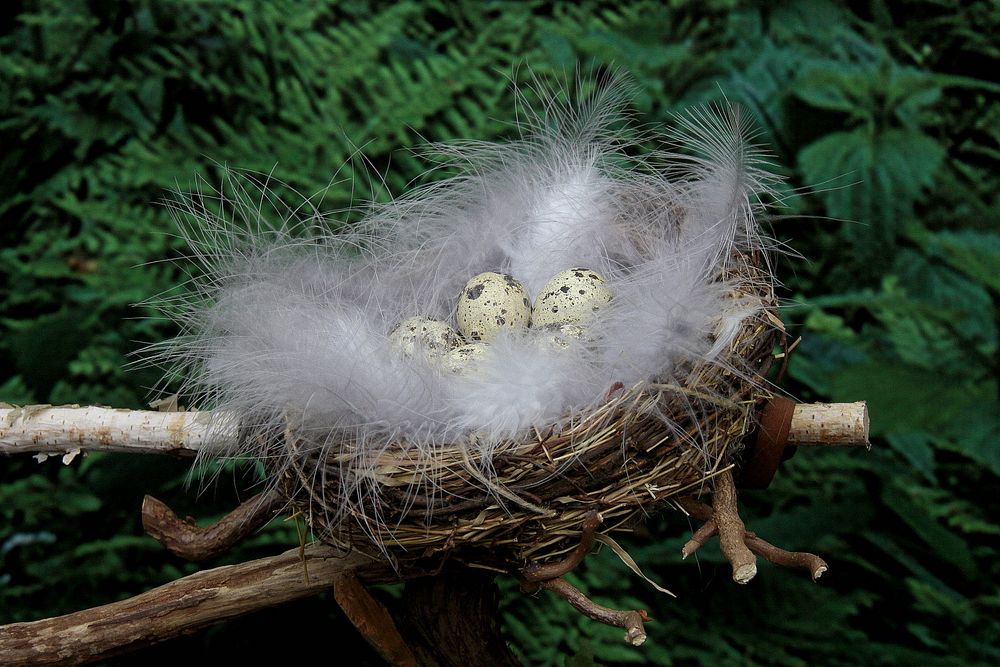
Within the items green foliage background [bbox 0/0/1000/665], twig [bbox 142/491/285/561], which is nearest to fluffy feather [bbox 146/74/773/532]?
twig [bbox 142/491/285/561]

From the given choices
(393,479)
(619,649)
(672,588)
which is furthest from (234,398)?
(672,588)

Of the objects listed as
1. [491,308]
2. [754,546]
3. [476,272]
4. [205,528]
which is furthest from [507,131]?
[754,546]

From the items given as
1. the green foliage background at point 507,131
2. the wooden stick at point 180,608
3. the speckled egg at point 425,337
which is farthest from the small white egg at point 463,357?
the green foliage background at point 507,131

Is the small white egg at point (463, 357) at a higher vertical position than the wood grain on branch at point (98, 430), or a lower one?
higher

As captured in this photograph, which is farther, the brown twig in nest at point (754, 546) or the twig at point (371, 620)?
the twig at point (371, 620)

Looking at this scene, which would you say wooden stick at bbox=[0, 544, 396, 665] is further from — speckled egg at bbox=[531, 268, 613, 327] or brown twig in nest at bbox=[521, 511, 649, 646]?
speckled egg at bbox=[531, 268, 613, 327]

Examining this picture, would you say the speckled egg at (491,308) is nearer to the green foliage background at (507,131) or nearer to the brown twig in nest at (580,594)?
the brown twig in nest at (580,594)
